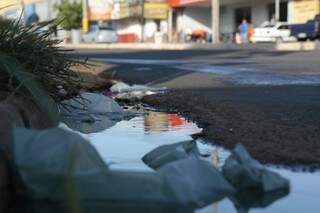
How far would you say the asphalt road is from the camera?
19.3ft

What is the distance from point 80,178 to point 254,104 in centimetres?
570

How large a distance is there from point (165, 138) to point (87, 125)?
1.26 metres

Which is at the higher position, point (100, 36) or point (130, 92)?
point (130, 92)

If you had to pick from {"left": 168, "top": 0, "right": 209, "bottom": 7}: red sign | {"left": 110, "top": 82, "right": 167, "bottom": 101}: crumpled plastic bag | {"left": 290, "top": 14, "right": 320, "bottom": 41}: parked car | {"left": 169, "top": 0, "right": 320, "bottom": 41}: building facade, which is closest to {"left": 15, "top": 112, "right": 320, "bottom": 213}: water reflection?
{"left": 110, "top": 82, "right": 167, "bottom": 101}: crumpled plastic bag

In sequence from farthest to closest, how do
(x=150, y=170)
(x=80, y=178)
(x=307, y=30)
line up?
(x=307, y=30)
(x=150, y=170)
(x=80, y=178)

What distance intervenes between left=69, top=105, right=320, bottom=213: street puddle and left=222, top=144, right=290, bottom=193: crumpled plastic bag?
0.12 metres

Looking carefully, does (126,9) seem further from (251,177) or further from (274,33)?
(251,177)

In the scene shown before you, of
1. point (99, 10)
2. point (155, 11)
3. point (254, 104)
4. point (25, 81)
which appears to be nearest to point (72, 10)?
point (99, 10)

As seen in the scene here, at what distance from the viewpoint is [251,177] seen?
4445 mm

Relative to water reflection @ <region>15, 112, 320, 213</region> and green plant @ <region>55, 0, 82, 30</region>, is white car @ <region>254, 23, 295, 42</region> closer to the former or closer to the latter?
green plant @ <region>55, 0, 82, 30</region>

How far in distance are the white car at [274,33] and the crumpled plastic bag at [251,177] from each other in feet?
138

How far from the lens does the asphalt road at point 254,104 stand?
5875mm

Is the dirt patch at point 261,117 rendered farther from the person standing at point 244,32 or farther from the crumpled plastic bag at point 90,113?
the person standing at point 244,32

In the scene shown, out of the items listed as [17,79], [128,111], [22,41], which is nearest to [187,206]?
[17,79]
